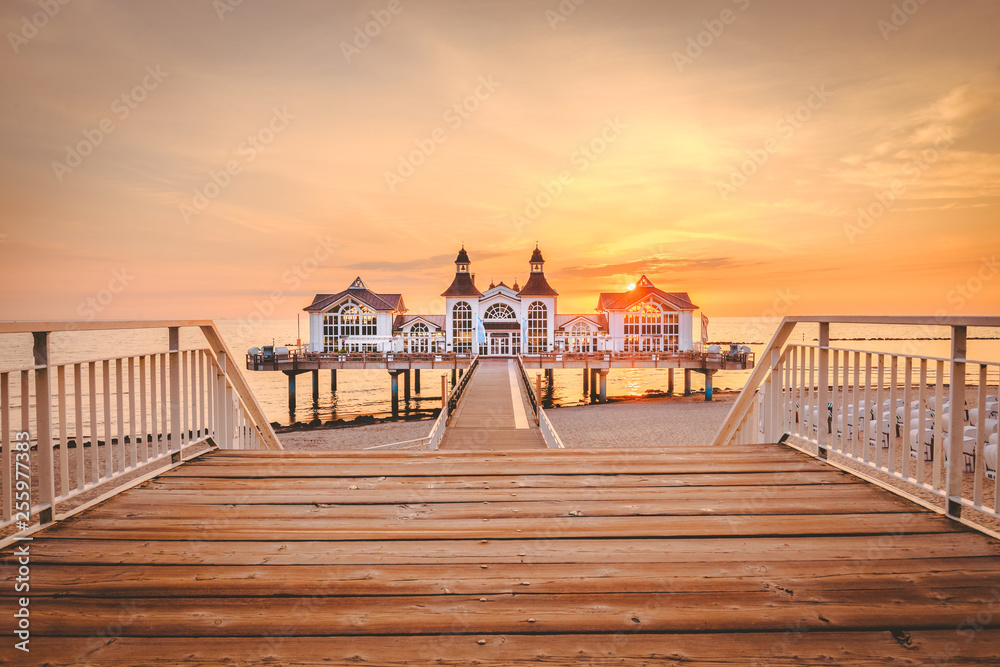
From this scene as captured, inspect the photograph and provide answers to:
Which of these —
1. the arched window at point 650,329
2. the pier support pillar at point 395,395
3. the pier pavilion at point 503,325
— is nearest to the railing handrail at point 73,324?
the pier support pillar at point 395,395

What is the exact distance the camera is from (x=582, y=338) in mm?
37719

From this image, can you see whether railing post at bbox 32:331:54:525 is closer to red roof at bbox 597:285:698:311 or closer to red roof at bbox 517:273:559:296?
red roof at bbox 517:273:559:296

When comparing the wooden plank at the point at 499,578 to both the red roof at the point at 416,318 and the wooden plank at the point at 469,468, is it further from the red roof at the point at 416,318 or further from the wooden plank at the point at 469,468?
the red roof at the point at 416,318

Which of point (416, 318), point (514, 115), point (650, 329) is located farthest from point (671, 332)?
point (514, 115)

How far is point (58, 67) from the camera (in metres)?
9.86

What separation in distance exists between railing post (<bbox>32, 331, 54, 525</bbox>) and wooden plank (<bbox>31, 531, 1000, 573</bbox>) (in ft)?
0.62

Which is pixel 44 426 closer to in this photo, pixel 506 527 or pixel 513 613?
pixel 506 527

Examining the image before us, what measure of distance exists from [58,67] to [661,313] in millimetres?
34844

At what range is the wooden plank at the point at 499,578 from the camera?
1.83 metres

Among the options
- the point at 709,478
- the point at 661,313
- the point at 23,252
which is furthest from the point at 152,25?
the point at 661,313

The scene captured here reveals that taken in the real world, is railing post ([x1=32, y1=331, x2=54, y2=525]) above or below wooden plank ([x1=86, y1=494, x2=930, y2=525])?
above

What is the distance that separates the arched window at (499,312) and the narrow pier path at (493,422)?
19.4 metres

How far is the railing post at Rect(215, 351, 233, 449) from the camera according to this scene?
4078 millimetres

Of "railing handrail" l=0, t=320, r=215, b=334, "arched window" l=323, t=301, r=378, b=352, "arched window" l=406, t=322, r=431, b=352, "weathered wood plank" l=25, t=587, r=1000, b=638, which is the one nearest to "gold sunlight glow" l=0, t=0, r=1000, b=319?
"railing handrail" l=0, t=320, r=215, b=334
